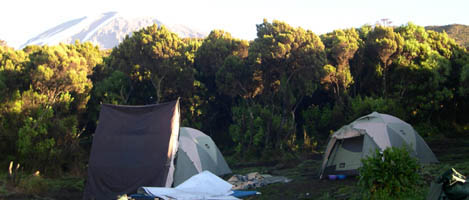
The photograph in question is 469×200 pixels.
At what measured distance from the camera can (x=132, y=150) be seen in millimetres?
12031

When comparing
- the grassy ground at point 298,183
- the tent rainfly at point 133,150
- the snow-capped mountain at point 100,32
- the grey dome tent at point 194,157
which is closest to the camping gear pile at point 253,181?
the grassy ground at point 298,183

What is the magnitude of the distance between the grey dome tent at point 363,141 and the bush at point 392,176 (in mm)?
4965

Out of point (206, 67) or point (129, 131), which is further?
point (206, 67)

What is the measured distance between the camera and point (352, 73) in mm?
23375

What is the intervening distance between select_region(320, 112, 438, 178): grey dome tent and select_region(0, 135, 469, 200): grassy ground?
569 mm

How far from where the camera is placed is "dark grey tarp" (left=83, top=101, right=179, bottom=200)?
11.6 meters

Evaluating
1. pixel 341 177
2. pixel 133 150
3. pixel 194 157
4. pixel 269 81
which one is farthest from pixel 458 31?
pixel 133 150

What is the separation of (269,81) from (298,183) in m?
9.94

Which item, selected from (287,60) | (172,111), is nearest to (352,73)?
(287,60)

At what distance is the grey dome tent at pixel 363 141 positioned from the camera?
43.0 feet

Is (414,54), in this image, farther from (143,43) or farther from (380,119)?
(143,43)

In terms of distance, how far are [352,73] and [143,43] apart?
11.5m

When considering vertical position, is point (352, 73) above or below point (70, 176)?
above

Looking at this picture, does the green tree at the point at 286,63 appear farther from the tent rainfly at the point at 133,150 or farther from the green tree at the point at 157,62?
the tent rainfly at the point at 133,150
